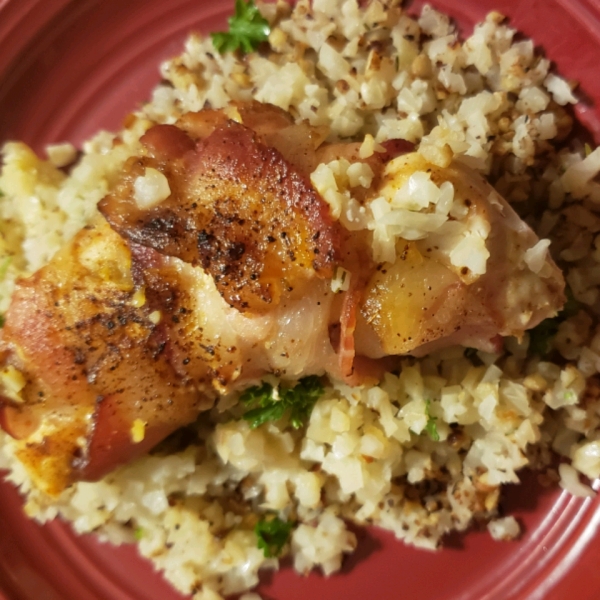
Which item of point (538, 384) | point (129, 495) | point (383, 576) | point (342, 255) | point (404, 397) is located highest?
point (538, 384)

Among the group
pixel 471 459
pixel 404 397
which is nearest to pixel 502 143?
pixel 404 397

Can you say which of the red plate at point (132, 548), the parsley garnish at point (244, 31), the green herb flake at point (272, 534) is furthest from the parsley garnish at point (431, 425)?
the parsley garnish at point (244, 31)

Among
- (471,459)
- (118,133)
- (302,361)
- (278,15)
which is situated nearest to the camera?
(302,361)

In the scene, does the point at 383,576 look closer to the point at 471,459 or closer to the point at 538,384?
the point at 471,459

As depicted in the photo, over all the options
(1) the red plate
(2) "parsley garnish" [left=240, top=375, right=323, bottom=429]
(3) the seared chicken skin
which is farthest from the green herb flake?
(3) the seared chicken skin

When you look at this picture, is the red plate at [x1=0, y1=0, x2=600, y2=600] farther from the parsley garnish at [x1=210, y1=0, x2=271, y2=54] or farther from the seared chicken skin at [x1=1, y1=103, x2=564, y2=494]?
the seared chicken skin at [x1=1, y1=103, x2=564, y2=494]
